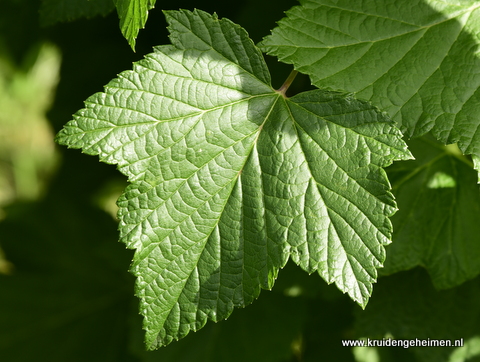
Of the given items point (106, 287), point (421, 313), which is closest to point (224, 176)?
point (421, 313)

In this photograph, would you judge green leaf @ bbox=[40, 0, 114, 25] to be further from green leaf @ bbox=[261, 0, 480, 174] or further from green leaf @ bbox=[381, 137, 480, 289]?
green leaf @ bbox=[381, 137, 480, 289]

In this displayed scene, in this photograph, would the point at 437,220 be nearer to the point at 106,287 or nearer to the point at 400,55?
the point at 400,55

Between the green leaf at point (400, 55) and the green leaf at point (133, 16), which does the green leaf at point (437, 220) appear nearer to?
the green leaf at point (400, 55)

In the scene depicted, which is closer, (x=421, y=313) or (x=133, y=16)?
(x=133, y=16)

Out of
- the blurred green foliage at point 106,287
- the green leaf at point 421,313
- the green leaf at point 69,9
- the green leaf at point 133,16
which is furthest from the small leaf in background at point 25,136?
the green leaf at point 421,313

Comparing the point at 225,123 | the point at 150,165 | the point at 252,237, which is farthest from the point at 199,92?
the point at 252,237

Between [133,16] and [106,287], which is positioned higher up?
[133,16]
